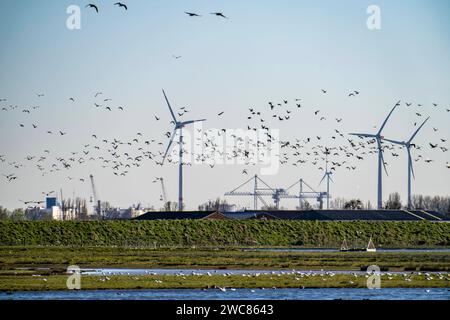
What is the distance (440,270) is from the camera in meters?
78.4

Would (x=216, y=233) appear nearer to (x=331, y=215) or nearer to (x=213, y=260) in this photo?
(x=331, y=215)

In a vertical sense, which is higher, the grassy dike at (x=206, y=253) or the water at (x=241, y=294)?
the grassy dike at (x=206, y=253)

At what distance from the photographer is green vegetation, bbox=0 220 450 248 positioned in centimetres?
12600

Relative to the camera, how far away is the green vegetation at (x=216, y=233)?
126000 mm

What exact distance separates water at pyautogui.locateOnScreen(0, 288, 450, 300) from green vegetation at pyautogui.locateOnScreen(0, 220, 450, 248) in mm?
63761

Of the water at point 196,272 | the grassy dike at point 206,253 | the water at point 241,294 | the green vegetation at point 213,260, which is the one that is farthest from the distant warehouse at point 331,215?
the water at point 241,294

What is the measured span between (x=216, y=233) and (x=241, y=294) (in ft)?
244

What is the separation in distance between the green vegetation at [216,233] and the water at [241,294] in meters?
63.8

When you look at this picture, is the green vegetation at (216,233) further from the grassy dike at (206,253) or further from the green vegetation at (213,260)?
the green vegetation at (213,260)

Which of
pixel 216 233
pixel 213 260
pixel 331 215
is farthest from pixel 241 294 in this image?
pixel 331 215
